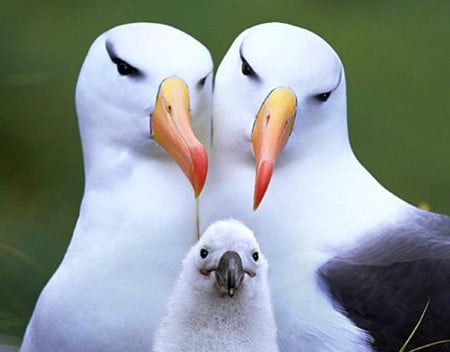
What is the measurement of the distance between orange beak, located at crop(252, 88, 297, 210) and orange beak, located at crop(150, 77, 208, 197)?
11cm

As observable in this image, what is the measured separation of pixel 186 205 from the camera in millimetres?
3406

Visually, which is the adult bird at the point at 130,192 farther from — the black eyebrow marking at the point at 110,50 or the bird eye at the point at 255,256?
the bird eye at the point at 255,256

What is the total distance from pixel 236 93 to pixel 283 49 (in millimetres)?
133

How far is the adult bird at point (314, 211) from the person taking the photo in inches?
128

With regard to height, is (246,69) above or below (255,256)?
above

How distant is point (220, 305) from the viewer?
2.95m

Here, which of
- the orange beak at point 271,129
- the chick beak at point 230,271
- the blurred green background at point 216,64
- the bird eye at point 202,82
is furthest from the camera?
the blurred green background at point 216,64

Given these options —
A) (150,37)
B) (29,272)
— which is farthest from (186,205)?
(29,272)

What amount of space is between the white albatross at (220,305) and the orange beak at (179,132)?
0.88 ft

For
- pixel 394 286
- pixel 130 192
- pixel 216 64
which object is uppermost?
pixel 216 64

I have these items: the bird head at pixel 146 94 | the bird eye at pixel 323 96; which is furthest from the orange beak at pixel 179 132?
the bird eye at pixel 323 96

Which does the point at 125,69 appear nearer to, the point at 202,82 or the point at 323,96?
the point at 202,82

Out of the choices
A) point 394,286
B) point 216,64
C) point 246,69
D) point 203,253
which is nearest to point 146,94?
point 246,69

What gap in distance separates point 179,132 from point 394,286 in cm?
50
